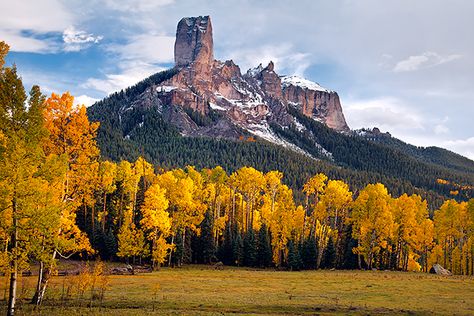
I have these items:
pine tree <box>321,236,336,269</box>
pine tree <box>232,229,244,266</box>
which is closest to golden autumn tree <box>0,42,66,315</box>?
pine tree <box>232,229,244,266</box>

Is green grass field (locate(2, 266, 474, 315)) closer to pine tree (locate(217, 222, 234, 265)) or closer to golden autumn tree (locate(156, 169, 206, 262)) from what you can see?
golden autumn tree (locate(156, 169, 206, 262))

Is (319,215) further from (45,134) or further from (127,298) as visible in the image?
(45,134)

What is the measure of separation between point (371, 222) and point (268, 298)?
35.4m

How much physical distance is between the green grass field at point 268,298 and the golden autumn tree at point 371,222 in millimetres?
16386

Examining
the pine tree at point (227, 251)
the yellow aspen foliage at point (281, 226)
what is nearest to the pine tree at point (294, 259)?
the yellow aspen foliage at point (281, 226)

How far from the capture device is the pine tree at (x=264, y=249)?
70.2 m

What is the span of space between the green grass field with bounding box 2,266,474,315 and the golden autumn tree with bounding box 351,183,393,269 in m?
16.4

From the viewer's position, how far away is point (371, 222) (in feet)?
207

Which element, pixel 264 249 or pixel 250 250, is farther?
pixel 264 249

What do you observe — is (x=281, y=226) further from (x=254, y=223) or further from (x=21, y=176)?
(x=21, y=176)

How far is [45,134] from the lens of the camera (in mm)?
22297

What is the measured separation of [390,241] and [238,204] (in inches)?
1168

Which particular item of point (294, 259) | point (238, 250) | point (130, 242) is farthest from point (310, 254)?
point (130, 242)

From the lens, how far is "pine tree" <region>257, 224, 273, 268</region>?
7019 centimetres
